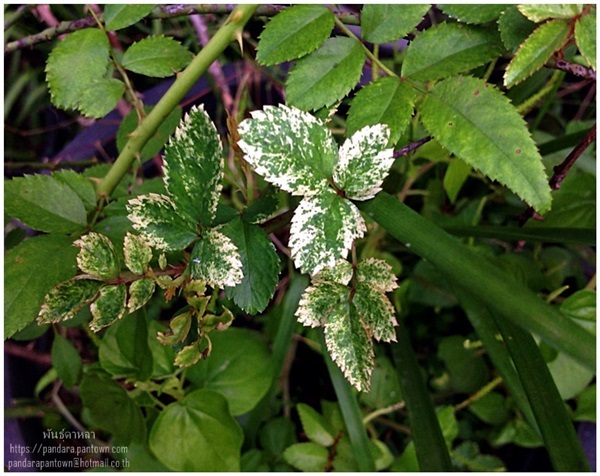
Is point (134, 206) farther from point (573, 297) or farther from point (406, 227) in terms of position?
point (573, 297)

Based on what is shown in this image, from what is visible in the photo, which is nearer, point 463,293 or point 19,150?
point 463,293

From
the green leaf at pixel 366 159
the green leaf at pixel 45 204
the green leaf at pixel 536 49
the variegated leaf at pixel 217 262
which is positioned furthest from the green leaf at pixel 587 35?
the green leaf at pixel 45 204

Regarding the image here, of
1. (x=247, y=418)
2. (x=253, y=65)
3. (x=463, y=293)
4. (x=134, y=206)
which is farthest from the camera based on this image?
(x=253, y=65)

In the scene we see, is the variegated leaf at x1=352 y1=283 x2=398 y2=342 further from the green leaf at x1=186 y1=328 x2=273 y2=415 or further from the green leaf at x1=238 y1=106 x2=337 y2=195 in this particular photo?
the green leaf at x1=186 y1=328 x2=273 y2=415

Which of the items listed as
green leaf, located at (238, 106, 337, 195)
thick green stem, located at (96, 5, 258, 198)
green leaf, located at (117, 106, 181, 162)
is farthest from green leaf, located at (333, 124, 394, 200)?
green leaf, located at (117, 106, 181, 162)

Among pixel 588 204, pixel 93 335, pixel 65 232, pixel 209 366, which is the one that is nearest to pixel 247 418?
pixel 209 366

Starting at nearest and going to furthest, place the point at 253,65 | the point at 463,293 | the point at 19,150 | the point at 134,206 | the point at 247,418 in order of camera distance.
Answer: the point at 134,206 → the point at 463,293 → the point at 247,418 → the point at 253,65 → the point at 19,150

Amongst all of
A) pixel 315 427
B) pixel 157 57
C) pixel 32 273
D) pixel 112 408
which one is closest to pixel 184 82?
pixel 157 57
